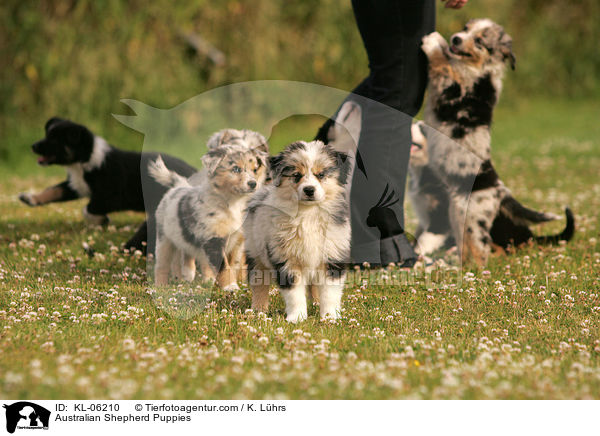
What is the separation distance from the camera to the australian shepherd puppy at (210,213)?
434 centimetres

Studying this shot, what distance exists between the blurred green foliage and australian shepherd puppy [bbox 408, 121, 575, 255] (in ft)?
18.5

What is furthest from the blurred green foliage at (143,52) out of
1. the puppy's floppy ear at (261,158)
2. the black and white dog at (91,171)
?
the puppy's floppy ear at (261,158)

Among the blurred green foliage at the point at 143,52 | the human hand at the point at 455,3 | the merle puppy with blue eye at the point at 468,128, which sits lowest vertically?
the merle puppy with blue eye at the point at 468,128

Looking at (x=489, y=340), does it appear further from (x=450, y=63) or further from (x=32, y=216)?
(x=32, y=216)

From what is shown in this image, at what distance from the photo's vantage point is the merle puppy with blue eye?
209 inches

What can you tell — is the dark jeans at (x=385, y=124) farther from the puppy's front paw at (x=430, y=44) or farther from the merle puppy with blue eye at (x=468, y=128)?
the merle puppy with blue eye at (x=468, y=128)

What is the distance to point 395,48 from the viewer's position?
489cm

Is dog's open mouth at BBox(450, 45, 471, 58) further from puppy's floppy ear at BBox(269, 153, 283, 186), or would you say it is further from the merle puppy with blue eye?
puppy's floppy ear at BBox(269, 153, 283, 186)

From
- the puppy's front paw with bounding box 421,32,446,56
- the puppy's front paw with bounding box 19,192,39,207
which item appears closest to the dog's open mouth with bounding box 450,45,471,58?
the puppy's front paw with bounding box 421,32,446,56

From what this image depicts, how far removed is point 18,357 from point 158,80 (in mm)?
9470

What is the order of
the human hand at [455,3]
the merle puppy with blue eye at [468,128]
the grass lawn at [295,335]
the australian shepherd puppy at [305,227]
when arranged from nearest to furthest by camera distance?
the grass lawn at [295,335] < the australian shepherd puppy at [305,227] < the human hand at [455,3] < the merle puppy with blue eye at [468,128]

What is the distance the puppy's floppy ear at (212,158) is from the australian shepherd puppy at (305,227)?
1.73 feet

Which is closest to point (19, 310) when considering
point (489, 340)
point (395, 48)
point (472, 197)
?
point (489, 340)

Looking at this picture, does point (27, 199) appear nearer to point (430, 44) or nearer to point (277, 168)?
point (277, 168)
